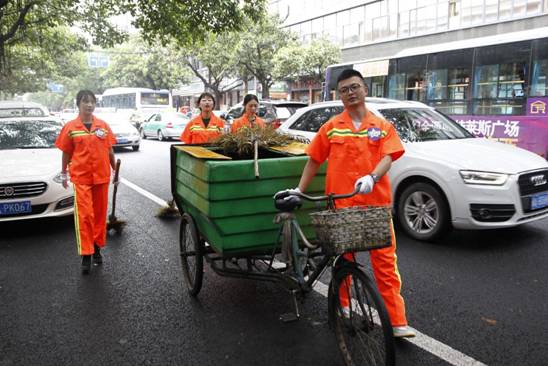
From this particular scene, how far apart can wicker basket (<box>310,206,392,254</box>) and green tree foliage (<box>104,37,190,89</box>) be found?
40167 mm

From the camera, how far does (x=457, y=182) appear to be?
527 centimetres

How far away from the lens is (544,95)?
9.94 m

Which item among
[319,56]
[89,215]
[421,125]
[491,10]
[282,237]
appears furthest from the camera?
[319,56]

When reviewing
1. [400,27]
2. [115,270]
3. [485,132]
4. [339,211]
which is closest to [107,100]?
[400,27]

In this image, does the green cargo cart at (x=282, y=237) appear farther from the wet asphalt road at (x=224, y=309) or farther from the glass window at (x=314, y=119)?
the glass window at (x=314, y=119)

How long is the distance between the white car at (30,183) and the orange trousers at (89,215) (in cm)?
145

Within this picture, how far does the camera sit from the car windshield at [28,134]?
282 inches

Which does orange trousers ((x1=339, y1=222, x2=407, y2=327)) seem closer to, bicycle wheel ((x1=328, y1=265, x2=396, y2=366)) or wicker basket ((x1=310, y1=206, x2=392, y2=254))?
bicycle wheel ((x1=328, y1=265, x2=396, y2=366))

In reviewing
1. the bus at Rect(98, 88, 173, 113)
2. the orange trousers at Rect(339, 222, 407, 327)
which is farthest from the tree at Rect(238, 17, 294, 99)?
the orange trousers at Rect(339, 222, 407, 327)

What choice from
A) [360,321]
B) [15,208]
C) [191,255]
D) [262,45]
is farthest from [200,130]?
[262,45]

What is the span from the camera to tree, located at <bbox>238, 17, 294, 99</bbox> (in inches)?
1215

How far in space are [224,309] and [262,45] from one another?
2906 cm

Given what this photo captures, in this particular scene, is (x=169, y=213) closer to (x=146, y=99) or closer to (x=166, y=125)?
(x=166, y=125)

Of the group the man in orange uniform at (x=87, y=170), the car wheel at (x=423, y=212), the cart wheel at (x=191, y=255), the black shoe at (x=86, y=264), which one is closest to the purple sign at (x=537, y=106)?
the car wheel at (x=423, y=212)
